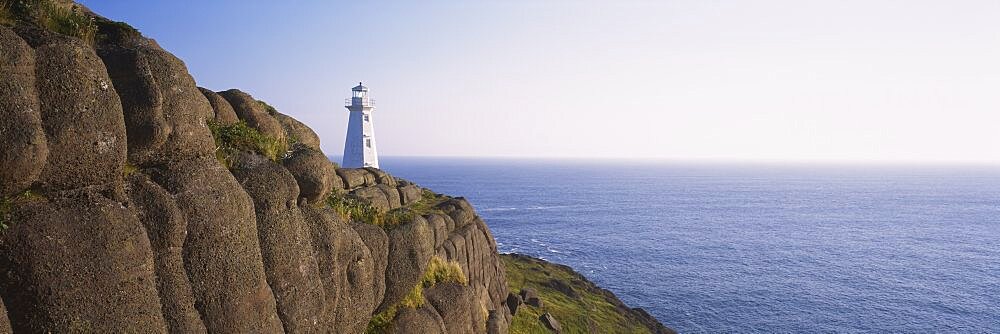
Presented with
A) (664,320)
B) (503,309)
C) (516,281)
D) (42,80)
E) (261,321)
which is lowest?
(664,320)

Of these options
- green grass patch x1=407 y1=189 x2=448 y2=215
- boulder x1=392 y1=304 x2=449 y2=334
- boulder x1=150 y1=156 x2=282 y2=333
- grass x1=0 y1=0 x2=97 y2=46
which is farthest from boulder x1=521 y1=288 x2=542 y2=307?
grass x1=0 y1=0 x2=97 y2=46

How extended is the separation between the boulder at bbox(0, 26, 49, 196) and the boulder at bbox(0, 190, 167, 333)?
54 centimetres

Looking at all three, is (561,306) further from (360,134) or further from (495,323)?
(360,134)

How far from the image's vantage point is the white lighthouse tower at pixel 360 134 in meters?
73.4

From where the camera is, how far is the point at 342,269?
49.3 feet

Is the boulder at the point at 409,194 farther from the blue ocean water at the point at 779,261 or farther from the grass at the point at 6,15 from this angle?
Answer: the blue ocean water at the point at 779,261

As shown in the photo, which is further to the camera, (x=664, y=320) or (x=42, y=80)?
(x=664, y=320)

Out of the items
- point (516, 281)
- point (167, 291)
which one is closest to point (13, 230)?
point (167, 291)

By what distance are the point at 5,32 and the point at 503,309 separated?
24260mm

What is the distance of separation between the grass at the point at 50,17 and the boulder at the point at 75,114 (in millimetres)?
1566

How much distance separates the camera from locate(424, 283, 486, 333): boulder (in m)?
19.7

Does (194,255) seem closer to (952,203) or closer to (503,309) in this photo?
(503,309)

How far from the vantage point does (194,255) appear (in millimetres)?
11195

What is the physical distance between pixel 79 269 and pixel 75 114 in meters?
2.92
